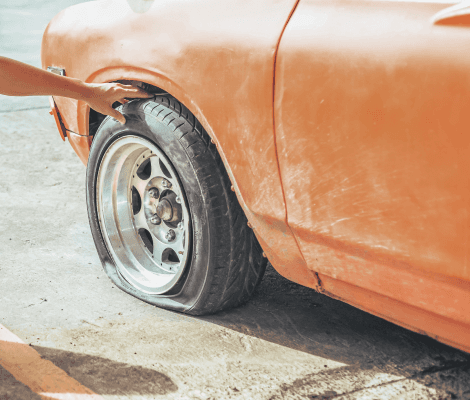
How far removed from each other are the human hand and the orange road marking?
1.08 metres

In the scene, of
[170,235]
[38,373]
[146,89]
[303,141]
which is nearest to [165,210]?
[170,235]

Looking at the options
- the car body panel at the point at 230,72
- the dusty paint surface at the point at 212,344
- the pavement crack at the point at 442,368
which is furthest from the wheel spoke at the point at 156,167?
the pavement crack at the point at 442,368

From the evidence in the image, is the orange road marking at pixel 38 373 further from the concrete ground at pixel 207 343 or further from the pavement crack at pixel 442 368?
the pavement crack at pixel 442 368

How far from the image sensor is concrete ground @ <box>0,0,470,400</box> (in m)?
1.90

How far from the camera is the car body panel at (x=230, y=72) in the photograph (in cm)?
172

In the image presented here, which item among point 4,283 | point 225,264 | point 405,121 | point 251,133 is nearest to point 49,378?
point 225,264

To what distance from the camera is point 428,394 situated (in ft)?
6.03

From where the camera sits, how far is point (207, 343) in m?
2.20

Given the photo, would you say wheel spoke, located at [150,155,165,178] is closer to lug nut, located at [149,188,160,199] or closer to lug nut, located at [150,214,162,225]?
lug nut, located at [149,188,160,199]

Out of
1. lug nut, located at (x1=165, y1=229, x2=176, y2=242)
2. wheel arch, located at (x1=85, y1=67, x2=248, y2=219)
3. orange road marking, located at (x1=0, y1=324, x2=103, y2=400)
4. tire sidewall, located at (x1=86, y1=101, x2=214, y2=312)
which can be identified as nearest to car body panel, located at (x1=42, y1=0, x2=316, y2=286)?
wheel arch, located at (x1=85, y1=67, x2=248, y2=219)

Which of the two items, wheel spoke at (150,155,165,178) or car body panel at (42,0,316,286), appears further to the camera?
wheel spoke at (150,155,165,178)

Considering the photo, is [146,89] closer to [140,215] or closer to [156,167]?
[156,167]

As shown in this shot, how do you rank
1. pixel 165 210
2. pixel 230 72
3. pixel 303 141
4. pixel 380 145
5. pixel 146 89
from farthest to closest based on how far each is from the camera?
pixel 165 210
pixel 146 89
pixel 230 72
pixel 303 141
pixel 380 145

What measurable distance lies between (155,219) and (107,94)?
2.21 ft
